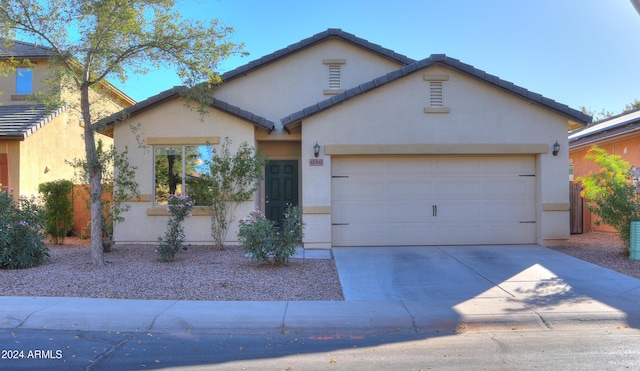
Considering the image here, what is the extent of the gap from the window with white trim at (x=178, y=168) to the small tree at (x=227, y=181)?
30 cm

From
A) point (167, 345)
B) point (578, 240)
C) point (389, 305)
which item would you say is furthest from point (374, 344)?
point (578, 240)

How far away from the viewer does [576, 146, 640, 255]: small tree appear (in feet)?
34.2

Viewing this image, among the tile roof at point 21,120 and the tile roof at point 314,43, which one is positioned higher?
the tile roof at point 314,43

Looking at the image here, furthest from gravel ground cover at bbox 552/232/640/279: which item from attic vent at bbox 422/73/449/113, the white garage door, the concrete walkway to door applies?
attic vent at bbox 422/73/449/113

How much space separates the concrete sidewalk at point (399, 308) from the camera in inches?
247

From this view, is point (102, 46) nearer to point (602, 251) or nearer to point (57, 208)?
point (57, 208)

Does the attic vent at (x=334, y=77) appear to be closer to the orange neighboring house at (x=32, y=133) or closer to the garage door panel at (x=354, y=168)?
the garage door panel at (x=354, y=168)

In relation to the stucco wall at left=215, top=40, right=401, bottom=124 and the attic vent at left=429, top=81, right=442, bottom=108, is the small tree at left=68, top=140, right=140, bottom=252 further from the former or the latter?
the attic vent at left=429, top=81, right=442, bottom=108

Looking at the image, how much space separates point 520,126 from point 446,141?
6.15ft

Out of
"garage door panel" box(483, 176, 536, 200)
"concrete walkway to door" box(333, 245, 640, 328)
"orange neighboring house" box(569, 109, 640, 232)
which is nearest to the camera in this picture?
"concrete walkway to door" box(333, 245, 640, 328)

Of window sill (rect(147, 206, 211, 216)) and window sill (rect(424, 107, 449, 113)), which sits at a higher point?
window sill (rect(424, 107, 449, 113))

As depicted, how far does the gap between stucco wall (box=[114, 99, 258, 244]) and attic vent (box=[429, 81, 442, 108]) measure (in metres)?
4.58

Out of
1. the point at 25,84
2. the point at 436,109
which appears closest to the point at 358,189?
the point at 436,109

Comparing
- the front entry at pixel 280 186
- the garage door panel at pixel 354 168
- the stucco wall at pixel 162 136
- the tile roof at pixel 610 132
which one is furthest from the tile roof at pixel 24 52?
the tile roof at pixel 610 132
